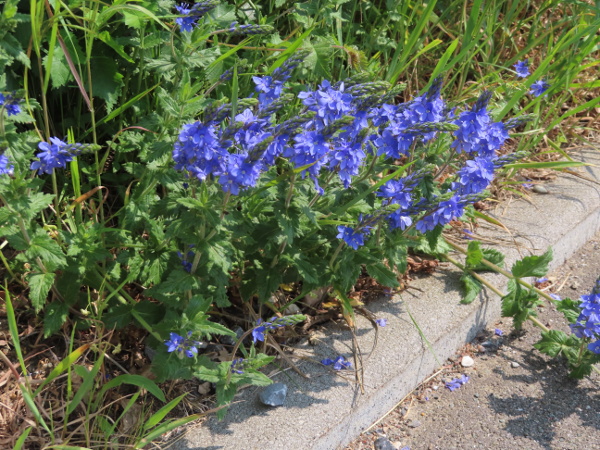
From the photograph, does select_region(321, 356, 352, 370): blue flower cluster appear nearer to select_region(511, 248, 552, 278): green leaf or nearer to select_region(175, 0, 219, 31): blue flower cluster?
select_region(511, 248, 552, 278): green leaf

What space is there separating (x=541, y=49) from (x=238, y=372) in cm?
312

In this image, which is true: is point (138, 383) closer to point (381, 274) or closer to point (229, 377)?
point (229, 377)

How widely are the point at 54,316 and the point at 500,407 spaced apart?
5.23 ft

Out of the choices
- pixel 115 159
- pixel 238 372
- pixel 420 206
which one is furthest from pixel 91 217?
pixel 420 206

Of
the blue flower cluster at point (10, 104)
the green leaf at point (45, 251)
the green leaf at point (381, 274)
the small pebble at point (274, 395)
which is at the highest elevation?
the blue flower cluster at point (10, 104)

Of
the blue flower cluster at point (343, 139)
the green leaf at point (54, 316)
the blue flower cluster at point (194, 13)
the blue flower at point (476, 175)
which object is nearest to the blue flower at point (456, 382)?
the blue flower cluster at point (343, 139)

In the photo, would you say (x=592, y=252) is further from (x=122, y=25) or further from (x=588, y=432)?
(x=122, y=25)

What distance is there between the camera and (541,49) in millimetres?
4309

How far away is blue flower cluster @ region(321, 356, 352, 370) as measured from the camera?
250 cm

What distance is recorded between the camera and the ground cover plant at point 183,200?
1973 mm

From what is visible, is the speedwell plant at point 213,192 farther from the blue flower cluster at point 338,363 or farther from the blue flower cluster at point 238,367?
the blue flower cluster at point 338,363

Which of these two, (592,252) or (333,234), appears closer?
(333,234)

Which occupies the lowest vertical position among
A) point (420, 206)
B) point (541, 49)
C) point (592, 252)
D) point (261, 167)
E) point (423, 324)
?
point (592, 252)

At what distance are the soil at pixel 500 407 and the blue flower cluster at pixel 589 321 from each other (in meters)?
0.22
